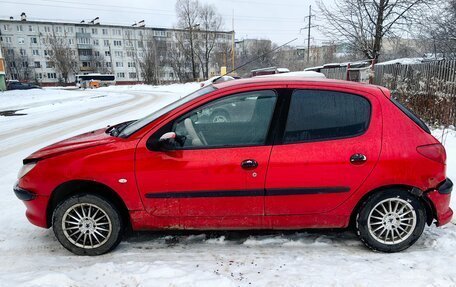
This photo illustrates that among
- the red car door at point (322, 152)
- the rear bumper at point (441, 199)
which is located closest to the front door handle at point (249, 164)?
the red car door at point (322, 152)

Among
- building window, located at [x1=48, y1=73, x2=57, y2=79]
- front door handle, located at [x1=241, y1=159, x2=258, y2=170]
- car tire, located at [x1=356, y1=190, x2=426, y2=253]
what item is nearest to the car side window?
front door handle, located at [x1=241, y1=159, x2=258, y2=170]

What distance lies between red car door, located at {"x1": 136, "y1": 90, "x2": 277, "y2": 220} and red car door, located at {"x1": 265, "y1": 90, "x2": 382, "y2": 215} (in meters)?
0.16

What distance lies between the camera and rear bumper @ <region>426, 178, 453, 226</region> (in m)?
3.18

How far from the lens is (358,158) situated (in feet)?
10.0

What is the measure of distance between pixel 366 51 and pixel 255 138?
15.6 metres

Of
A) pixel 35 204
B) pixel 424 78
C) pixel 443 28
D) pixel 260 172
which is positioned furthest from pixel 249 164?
pixel 443 28

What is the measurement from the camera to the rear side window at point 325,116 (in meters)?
3.12

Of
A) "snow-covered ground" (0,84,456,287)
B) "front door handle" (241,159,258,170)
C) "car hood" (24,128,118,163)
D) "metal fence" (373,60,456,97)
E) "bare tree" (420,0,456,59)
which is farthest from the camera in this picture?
"bare tree" (420,0,456,59)

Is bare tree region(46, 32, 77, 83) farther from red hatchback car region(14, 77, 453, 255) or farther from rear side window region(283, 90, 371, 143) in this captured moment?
rear side window region(283, 90, 371, 143)

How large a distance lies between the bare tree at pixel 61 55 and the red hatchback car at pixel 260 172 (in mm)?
79627

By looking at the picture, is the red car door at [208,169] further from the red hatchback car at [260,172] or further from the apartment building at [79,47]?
the apartment building at [79,47]

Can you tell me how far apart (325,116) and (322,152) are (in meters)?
0.35

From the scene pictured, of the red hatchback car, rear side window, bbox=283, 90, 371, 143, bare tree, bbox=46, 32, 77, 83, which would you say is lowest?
the red hatchback car

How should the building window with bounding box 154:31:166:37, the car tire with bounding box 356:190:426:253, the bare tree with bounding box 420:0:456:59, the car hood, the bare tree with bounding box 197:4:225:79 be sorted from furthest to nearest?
the building window with bounding box 154:31:166:37 < the bare tree with bounding box 197:4:225:79 < the bare tree with bounding box 420:0:456:59 < the car hood < the car tire with bounding box 356:190:426:253
